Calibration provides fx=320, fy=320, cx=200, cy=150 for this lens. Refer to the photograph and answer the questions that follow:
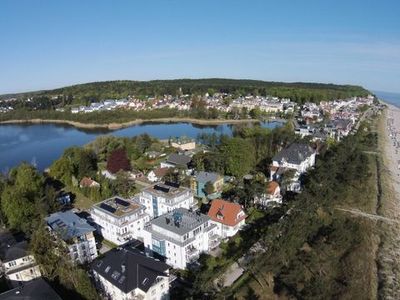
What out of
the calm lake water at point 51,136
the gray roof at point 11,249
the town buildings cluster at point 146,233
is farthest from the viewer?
the calm lake water at point 51,136

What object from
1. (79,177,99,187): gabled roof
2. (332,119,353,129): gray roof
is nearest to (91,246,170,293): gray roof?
(79,177,99,187): gabled roof

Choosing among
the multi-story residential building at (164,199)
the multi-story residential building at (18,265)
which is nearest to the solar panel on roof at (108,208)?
the multi-story residential building at (164,199)

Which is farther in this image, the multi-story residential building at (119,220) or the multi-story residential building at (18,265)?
the multi-story residential building at (119,220)

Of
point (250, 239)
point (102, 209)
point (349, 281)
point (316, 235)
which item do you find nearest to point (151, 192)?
point (102, 209)

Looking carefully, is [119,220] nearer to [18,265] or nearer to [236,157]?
[18,265]

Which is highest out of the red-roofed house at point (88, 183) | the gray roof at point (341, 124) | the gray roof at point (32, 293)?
the gray roof at point (341, 124)

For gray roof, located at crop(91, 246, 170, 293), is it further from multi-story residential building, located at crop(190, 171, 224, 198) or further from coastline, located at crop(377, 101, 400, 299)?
multi-story residential building, located at crop(190, 171, 224, 198)

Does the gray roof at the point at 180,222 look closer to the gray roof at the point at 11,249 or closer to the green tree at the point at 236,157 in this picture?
the gray roof at the point at 11,249

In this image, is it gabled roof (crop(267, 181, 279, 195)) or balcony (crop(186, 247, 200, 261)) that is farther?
gabled roof (crop(267, 181, 279, 195))

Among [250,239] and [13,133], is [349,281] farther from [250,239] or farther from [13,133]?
[13,133]

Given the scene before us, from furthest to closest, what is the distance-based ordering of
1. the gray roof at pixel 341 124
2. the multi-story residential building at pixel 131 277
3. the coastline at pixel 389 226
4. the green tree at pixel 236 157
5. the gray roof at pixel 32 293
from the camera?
1. the gray roof at pixel 341 124
2. the green tree at pixel 236 157
3. the coastline at pixel 389 226
4. the multi-story residential building at pixel 131 277
5. the gray roof at pixel 32 293
